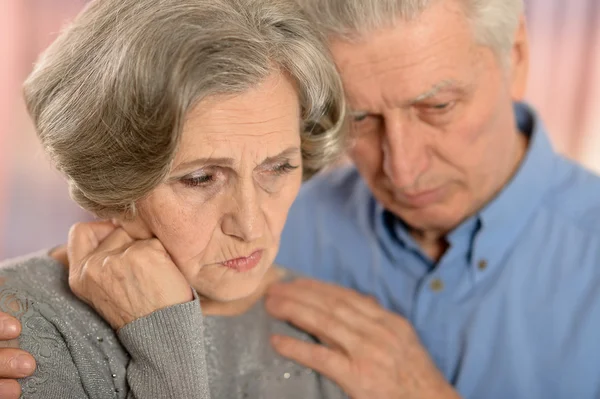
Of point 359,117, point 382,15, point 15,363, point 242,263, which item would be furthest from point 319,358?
point 382,15

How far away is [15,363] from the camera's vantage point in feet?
4.41

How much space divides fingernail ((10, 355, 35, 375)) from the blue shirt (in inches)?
42.9

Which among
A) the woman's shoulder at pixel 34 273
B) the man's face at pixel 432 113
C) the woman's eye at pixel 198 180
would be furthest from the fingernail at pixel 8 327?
the man's face at pixel 432 113

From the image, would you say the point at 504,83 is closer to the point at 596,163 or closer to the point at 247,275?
the point at 247,275

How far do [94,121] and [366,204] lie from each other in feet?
3.72

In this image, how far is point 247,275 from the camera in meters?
1.55

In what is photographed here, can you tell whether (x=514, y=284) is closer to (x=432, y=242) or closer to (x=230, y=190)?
(x=432, y=242)

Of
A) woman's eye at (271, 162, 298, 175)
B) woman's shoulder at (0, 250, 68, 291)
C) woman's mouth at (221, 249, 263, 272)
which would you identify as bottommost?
woman's mouth at (221, 249, 263, 272)

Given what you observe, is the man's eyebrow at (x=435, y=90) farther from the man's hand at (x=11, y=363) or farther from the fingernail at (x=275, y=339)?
the man's hand at (x=11, y=363)

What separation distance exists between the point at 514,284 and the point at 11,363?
127 centimetres

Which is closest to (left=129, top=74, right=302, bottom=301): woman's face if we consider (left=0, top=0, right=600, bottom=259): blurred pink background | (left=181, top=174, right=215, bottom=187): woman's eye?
(left=181, top=174, right=215, bottom=187): woman's eye

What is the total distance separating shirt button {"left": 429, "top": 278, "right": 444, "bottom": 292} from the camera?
2.07 meters

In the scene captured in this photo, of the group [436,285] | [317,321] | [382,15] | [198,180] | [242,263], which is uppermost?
[382,15]

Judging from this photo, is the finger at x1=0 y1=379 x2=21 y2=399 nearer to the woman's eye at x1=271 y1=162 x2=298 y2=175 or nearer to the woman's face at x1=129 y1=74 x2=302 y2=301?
the woman's face at x1=129 y1=74 x2=302 y2=301
